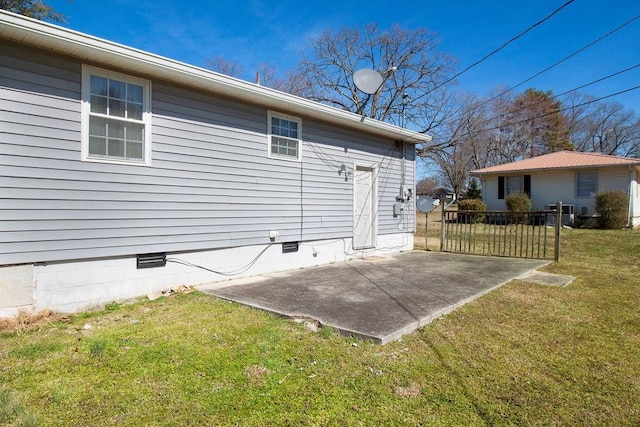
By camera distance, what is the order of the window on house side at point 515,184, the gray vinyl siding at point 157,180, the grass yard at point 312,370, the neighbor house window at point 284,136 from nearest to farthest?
the grass yard at point 312,370, the gray vinyl siding at point 157,180, the neighbor house window at point 284,136, the window on house side at point 515,184

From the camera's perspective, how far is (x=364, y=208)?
27.8 feet

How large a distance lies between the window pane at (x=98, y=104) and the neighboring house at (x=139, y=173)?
1 centimetres

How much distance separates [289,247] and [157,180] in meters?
2.71

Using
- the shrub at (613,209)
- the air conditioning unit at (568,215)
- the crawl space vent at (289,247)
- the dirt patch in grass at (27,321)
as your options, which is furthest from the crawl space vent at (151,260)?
the air conditioning unit at (568,215)

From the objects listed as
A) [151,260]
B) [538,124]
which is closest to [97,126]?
[151,260]

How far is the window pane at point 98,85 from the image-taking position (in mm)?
4457

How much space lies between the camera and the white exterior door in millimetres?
8234

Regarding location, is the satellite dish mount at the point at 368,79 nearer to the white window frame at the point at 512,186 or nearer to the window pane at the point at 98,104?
the window pane at the point at 98,104

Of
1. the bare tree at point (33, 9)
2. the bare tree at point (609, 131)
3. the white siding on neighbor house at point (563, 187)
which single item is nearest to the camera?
the bare tree at point (33, 9)

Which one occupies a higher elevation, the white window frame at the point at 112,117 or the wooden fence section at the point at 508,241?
the white window frame at the point at 112,117

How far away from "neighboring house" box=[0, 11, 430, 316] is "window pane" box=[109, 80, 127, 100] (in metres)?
0.02

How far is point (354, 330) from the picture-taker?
340 centimetres

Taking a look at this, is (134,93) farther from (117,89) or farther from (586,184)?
(586,184)

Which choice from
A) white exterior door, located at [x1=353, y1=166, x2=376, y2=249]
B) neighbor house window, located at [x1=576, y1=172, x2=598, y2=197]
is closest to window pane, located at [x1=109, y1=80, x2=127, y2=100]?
white exterior door, located at [x1=353, y1=166, x2=376, y2=249]
